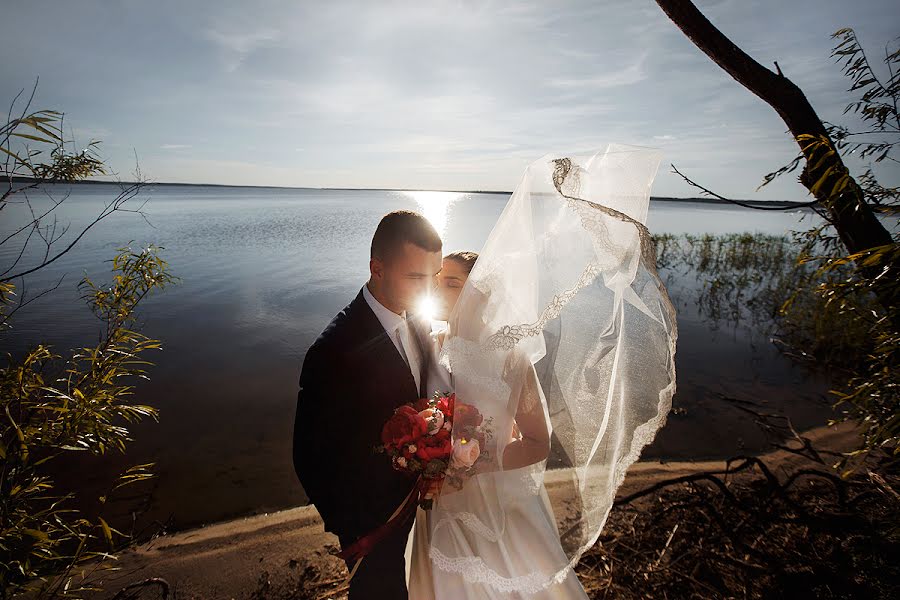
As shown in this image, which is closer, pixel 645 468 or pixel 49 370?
pixel 645 468

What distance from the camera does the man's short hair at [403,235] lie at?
226cm

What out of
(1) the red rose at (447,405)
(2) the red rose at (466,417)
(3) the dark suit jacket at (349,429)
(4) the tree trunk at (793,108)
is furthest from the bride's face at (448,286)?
(4) the tree trunk at (793,108)

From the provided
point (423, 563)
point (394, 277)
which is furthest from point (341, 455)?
point (394, 277)

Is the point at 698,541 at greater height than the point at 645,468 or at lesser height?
greater

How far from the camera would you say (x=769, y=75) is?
2.68 metres

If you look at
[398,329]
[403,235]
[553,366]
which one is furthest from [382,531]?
[403,235]

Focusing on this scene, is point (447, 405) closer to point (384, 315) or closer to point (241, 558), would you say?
point (384, 315)

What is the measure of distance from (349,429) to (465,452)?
0.66 m

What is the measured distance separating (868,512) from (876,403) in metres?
1.74

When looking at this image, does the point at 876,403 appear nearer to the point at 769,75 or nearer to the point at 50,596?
the point at 769,75

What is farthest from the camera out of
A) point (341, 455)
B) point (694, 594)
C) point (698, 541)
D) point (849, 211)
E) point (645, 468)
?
point (645, 468)

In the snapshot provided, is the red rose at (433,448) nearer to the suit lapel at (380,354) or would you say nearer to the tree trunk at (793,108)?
the suit lapel at (380,354)

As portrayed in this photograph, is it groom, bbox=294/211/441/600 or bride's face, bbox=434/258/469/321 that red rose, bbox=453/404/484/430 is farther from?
bride's face, bbox=434/258/469/321

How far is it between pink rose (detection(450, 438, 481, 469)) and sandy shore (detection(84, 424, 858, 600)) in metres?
2.43
